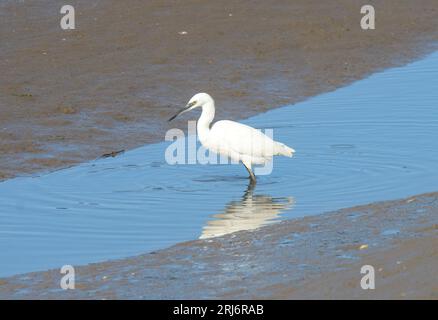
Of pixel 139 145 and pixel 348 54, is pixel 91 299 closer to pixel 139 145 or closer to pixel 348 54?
pixel 139 145

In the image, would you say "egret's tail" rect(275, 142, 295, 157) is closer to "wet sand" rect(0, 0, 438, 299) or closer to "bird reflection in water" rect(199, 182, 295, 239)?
"bird reflection in water" rect(199, 182, 295, 239)

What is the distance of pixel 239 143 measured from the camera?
1155 centimetres

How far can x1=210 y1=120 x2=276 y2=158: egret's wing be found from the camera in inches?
455

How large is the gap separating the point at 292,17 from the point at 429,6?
3.23 meters

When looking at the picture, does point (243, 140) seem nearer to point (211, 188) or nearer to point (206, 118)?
point (206, 118)

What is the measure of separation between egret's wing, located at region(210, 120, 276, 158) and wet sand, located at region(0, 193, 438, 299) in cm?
246

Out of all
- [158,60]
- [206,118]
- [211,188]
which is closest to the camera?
[211,188]

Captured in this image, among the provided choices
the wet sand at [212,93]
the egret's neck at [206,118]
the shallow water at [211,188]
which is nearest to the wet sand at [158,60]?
the wet sand at [212,93]

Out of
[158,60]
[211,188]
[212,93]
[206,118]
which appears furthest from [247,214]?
[158,60]

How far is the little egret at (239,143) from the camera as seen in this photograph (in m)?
11.6

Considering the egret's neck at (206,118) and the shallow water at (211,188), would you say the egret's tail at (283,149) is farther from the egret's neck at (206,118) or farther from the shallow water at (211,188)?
the egret's neck at (206,118)

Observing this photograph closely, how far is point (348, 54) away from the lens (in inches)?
696

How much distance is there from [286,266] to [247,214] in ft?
7.74
